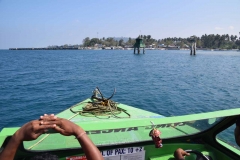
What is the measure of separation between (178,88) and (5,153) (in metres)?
27.2

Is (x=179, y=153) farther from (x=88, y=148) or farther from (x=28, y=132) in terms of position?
(x=28, y=132)

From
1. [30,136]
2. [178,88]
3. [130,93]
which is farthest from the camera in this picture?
[178,88]

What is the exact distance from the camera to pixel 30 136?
1.98 m

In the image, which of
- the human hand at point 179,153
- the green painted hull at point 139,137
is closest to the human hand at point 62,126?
the green painted hull at point 139,137

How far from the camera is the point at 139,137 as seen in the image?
13.3ft

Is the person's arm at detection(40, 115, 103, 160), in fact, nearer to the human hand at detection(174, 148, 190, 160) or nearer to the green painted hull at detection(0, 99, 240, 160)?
the green painted hull at detection(0, 99, 240, 160)

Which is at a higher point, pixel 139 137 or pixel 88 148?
pixel 88 148

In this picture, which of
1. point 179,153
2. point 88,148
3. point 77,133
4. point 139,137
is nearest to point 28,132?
point 77,133

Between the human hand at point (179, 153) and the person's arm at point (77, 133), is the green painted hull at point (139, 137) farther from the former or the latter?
the person's arm at point (77, 133)

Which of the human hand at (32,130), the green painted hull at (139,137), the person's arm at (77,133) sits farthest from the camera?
the green painted hull at (139,137)

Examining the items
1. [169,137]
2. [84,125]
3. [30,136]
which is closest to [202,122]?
[169,137]

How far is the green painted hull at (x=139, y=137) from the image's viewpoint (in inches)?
122

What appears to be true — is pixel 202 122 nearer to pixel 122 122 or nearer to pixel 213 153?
pixel 213 153

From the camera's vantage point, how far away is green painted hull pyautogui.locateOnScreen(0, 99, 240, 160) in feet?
10.2
